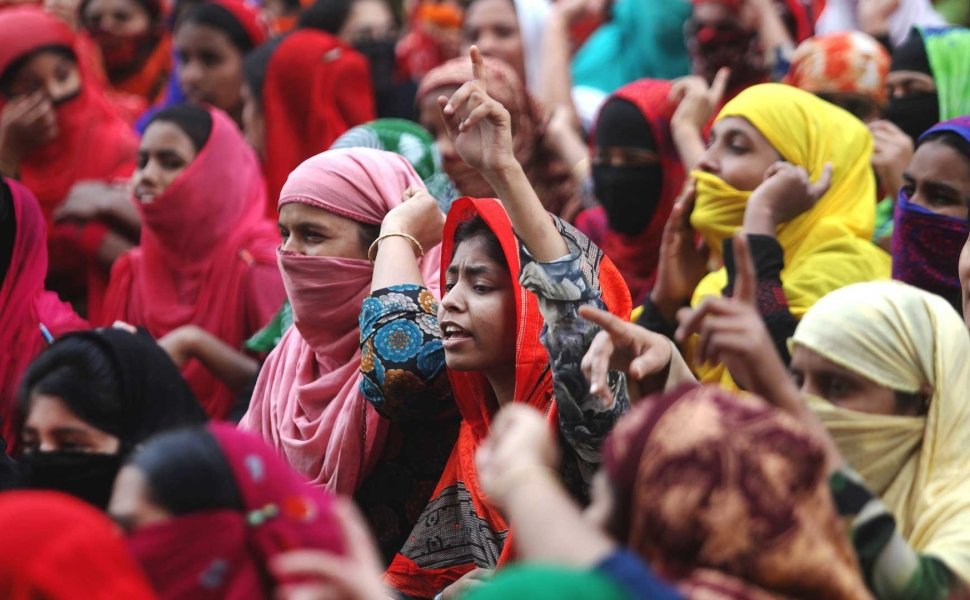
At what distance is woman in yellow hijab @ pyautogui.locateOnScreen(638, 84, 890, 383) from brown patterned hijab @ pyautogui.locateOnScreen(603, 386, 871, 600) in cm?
194

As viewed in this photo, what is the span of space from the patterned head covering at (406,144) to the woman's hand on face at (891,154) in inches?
52.6

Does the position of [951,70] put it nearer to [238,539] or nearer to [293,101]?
[293,101]

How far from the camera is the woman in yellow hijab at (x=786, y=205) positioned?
4.64 metres

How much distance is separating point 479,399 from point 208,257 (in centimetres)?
201

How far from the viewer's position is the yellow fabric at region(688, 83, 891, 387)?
4.69m

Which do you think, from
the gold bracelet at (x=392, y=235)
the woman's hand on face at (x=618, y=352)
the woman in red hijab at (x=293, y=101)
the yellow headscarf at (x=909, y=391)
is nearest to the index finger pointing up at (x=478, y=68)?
the gold bracelet at (x=392, y=235)

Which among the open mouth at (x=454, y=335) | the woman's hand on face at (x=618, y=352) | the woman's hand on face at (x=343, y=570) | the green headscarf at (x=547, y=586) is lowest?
the open mouth at (x=454, y=335)

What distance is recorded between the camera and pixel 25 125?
6355 millimetres

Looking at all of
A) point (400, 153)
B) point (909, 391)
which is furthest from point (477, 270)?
point (400, 153)

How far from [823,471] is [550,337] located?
43.4 inches

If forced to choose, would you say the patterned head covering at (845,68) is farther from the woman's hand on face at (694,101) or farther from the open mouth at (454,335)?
the open mouth at (454,335)

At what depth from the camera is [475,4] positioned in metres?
7.64

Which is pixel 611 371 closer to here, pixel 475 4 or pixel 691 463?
pixel 691 463

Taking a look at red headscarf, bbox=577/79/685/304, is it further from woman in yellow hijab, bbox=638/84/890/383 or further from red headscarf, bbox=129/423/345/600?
red headscarf, bbox=129/423/345/600
